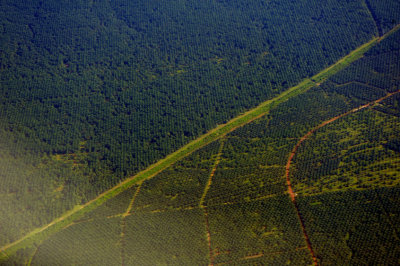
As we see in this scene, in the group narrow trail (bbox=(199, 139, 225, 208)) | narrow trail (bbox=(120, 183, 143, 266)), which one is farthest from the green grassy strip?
narrow trail (bbox=(199, 139, 225, 208))

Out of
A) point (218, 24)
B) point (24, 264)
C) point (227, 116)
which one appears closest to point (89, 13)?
point (218, 24)

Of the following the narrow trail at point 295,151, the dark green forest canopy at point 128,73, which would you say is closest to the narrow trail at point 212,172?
the dark green forest canopy at point 128,73

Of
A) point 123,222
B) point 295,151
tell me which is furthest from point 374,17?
point 123,222

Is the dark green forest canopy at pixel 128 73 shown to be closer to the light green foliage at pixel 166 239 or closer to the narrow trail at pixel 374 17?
the narrow trail at pixel 374 17

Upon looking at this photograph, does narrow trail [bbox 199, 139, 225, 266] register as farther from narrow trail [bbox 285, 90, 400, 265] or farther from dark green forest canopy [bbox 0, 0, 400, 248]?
narrow trail [bbox 285, 90, 400, 265]

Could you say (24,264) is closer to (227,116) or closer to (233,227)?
(233,227)
